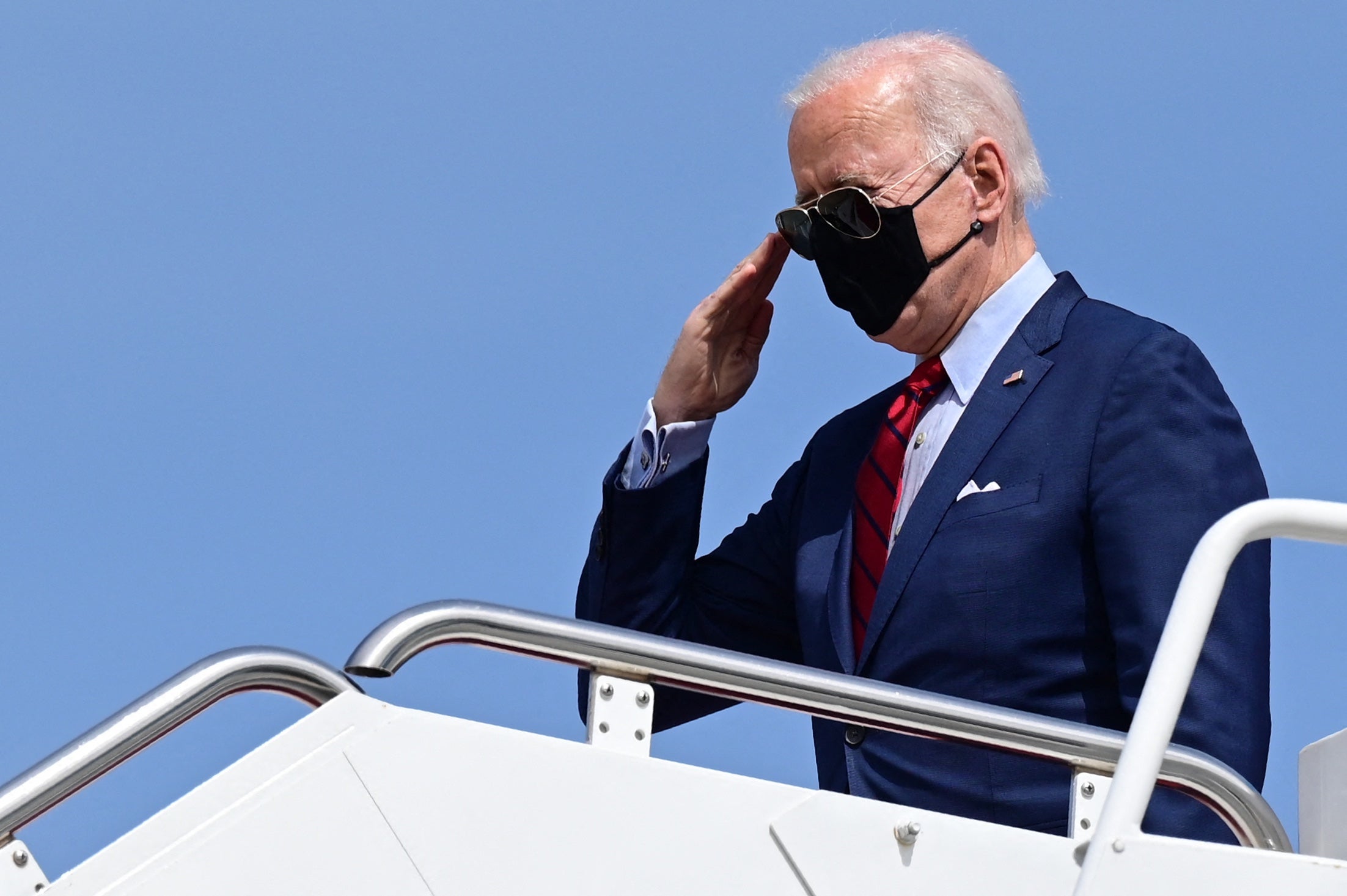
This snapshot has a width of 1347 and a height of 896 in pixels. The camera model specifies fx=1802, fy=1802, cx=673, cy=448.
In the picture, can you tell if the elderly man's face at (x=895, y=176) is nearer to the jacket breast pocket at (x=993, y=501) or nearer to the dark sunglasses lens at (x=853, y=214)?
the dark sunglasses lens at (x=853, y=214)

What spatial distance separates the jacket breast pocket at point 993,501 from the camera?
3758 mm

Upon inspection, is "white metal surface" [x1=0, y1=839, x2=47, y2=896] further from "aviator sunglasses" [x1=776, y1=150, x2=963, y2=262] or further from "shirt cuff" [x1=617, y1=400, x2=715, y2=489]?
"aviator sunglasses" [x1=776, y1=150, x2=963, y2=262]

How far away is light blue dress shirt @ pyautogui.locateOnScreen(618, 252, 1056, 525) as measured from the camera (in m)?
4.12

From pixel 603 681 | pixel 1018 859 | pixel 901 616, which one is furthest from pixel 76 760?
pixel 901 616

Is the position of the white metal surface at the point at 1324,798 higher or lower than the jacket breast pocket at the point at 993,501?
lower

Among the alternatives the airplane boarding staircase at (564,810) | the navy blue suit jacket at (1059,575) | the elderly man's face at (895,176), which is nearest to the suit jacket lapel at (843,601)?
the navy blue suit jacket at (1059,575)

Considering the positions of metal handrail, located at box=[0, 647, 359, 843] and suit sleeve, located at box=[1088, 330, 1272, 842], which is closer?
metal handrail, located at box=[0, 647, 359, 843]

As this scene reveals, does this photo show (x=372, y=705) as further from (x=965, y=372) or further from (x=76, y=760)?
(x=965, y=372)

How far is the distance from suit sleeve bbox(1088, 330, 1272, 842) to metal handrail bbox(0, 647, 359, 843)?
1528 mm

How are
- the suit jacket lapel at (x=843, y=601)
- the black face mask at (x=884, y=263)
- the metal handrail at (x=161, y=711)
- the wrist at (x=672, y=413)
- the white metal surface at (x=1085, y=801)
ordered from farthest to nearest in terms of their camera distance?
the wrist at (x=672, y=413), the black face mask at (x=884, y=263), the suit jacket lapel at (x=843, y=601), the white metal surface at (x=1085, y=801), the metal handrail at (x=161, y=711)

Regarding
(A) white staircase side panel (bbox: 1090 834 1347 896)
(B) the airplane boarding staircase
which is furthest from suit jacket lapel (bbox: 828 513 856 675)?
(A) white staircase side panel (bbox: 1090 834 1347 896)

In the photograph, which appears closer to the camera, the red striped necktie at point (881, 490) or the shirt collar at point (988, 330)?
the red striped necktie at point (881, 490)

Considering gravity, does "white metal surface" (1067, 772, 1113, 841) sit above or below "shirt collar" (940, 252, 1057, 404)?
below

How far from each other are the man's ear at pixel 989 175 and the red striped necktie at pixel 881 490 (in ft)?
1.38
